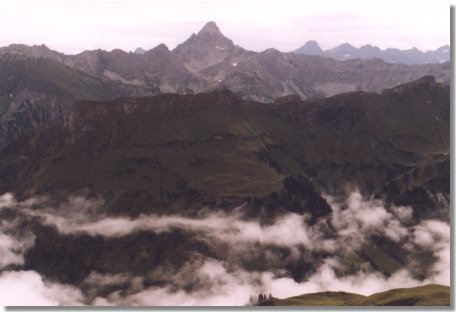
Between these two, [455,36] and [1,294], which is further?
[1,294]

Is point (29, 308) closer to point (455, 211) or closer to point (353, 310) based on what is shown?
point (353, 310)

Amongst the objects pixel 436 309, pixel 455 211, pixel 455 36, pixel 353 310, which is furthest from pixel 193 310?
pixel 455 36

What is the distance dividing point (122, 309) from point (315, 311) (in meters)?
45.6

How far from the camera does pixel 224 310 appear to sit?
139500mm

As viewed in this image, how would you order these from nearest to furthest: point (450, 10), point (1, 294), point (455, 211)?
point (455, 211), point (450, 10), point (1, 294)

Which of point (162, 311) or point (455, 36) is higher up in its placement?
point (455, 36)

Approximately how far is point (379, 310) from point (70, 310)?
2874 inches

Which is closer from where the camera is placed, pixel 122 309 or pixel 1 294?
pixel 122 309

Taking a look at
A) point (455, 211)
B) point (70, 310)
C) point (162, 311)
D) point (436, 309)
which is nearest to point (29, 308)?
point (70, 310)

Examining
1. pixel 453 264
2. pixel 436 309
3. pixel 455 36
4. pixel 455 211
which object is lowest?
pixel 436 309

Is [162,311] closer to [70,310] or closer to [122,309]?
[122,309]

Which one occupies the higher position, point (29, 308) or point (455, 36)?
point (455, 36)

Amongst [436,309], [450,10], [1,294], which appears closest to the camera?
[436,309]

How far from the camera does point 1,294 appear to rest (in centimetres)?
18850
